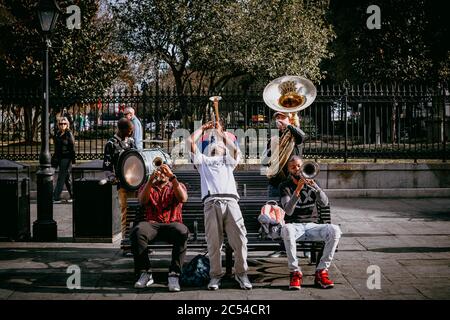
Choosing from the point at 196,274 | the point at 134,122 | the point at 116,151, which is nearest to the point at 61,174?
the point at 134,122

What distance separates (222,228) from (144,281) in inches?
40.0

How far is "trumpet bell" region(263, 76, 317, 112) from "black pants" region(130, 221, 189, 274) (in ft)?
8.43

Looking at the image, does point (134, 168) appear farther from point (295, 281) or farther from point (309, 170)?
point (295, 281)

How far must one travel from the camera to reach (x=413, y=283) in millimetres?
6293

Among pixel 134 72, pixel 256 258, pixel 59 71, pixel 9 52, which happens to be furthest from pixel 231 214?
pixel 134 72

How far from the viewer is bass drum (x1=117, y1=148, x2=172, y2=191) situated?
7.07 metres

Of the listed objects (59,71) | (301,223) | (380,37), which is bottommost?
(301,223)

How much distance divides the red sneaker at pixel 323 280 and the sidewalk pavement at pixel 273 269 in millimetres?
89

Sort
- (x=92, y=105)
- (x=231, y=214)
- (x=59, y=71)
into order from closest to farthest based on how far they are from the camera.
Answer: (x=231, y=214), (x=92, y=105), (x=59, y=71)

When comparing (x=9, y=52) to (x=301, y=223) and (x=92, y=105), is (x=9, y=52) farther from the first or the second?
(x=301, y=223)

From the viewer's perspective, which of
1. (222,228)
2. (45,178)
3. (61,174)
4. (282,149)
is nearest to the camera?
(222,228)

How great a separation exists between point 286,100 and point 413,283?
3.18 m

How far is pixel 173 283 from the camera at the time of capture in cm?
614

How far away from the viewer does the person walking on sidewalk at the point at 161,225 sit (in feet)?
20.6
